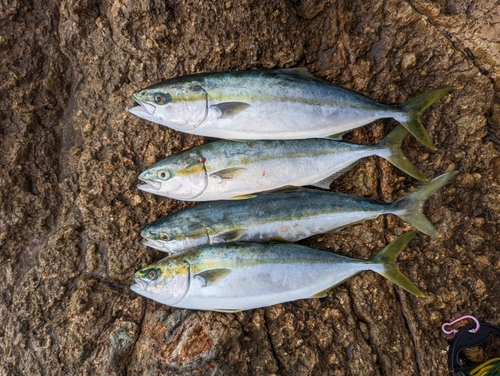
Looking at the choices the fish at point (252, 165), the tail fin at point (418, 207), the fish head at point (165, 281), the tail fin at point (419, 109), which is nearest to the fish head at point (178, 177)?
the fish at point (252, 165)

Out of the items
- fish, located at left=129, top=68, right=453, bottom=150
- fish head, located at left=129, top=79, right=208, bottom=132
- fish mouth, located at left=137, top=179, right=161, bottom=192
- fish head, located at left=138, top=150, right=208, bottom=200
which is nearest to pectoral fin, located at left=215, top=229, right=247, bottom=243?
fish head, located at left=138, top=150, right=208, bottom=200

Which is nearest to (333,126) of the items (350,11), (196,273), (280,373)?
(350,11)

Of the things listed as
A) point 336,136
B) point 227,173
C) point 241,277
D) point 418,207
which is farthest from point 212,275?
point 418,207

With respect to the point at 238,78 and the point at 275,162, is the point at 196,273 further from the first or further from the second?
the point at 238,78

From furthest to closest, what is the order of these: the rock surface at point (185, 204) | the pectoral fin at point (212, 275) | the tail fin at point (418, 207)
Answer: the tail fin at point (418, 207) → the rock surface at point (185, 204) → the pectoral fin at point (212, 275)

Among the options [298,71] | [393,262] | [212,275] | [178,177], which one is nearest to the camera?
[212,275]

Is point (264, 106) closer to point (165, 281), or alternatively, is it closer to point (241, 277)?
point (241, 277)

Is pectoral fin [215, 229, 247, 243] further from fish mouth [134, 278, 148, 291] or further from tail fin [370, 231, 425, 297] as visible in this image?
tail fin [370, 231, 425, 297]

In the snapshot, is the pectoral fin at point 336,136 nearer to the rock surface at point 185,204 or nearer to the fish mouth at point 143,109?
the rock surface at point 185,204
